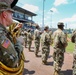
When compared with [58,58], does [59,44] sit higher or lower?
higher

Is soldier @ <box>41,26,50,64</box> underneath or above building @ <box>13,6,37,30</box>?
underneath

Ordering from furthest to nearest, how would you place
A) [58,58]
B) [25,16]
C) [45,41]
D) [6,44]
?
1. [25,16]
2. [45,41]
3. [58,58]
4. [6,44]

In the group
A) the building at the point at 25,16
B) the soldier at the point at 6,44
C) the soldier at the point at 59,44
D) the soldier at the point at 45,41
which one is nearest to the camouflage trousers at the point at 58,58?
the soldier at the point at 59,44

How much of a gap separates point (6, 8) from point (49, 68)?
23.5 feet

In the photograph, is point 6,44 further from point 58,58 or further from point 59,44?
point 58,58

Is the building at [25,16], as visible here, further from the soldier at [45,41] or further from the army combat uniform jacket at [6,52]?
the army combat uniform jacket at [6,52]

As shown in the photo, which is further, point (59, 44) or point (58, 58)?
point (58, 58)

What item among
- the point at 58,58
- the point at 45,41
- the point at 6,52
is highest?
the point at 6,52

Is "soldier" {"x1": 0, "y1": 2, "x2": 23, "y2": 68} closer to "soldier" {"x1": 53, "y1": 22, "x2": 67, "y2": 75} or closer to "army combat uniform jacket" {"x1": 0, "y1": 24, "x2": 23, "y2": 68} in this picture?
"army combat uniform jacket" {"x1": 0, "y1": 24, "x2": 23, "y2": 68}

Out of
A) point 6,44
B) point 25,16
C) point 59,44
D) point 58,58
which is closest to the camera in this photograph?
point 6,44

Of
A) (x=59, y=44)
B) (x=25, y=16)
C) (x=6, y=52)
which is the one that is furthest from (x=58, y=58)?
(x=25, y=16)

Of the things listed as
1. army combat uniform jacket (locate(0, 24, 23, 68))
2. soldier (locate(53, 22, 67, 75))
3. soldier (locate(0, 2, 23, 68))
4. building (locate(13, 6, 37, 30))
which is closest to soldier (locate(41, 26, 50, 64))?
soldier (locate(53, 22, 67, 75))

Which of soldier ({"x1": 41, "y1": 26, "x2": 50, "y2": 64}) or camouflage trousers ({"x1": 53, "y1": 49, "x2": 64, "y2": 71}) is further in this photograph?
soldier ({"x1": 41, "y1": 26, "x2": 50, "y2": 64})

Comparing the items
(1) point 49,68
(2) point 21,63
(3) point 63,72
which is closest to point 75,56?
(3) point 63,72
